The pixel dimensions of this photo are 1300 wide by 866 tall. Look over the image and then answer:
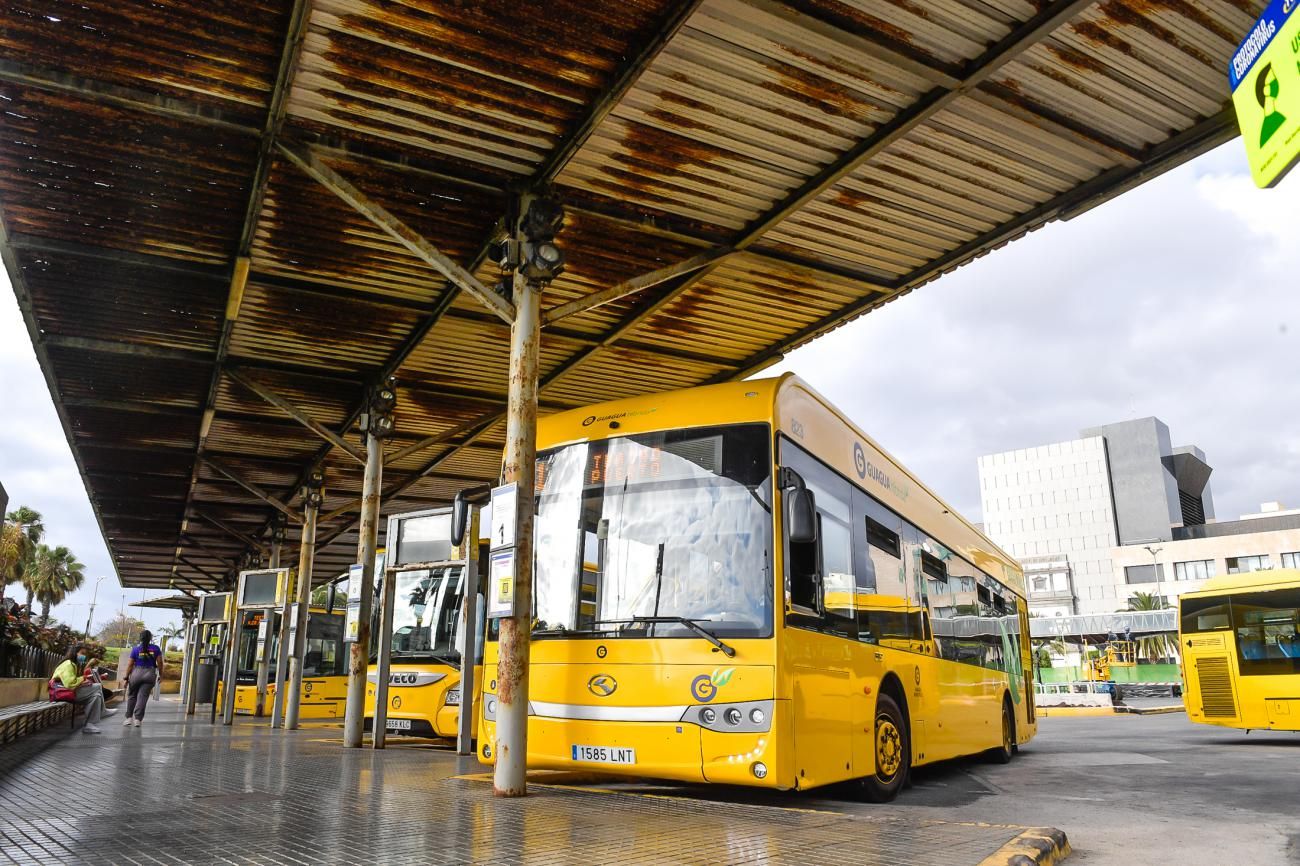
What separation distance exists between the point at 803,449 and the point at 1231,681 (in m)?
15.0

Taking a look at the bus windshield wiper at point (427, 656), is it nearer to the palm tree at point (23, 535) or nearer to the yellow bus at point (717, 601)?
the yellow bus at point (717, 601)

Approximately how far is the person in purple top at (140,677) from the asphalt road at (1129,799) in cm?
1515

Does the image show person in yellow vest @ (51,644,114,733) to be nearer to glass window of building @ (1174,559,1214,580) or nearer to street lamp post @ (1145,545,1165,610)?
street lamp post @ (1145,545,1165,610)

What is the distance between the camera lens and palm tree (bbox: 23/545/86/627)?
77.1 meters

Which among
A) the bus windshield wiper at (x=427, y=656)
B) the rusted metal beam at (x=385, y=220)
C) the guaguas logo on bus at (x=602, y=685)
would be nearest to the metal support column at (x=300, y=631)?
the bus windshield wiper at (x=427, y=656)

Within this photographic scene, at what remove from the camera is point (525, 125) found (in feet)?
29.3

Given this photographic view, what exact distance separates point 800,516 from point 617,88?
161 inches

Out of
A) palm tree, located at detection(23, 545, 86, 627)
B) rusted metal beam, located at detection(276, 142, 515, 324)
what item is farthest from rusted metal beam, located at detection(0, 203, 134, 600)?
palm tree, located at detection(23, 545, 86, 627)

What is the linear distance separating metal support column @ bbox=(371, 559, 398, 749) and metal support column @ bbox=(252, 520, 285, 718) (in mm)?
6439

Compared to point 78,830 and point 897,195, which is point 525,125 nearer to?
point 897,195

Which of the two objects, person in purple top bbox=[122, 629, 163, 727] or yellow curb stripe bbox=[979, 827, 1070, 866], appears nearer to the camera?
yellow curb stripe bbox=[979, 827, 1070, 866]

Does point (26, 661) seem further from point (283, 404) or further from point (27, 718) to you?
point (283, 404)

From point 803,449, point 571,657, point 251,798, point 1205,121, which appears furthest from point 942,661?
point 251,798

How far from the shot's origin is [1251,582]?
60.7 ft
